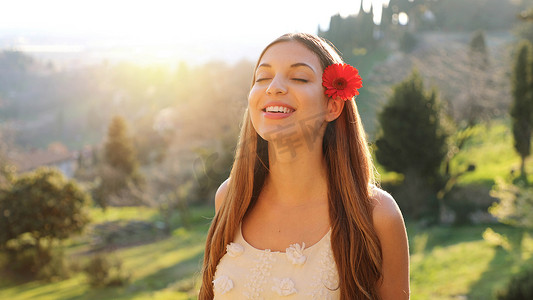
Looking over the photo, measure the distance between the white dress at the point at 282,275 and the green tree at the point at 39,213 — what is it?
13.2 m

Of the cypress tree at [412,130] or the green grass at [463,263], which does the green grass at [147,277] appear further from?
the cypress tree at [412,130]

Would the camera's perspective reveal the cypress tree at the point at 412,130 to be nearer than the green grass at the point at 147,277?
No

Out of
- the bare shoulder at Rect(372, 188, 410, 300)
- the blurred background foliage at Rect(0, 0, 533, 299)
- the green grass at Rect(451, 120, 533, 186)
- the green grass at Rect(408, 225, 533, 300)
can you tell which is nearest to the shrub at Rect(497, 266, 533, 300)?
the blurred background foliage at Rect(0, 0, 533, 299)

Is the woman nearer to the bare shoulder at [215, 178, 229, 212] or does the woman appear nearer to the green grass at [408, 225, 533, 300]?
the bare shoulder at [215, 178, 229, 212]

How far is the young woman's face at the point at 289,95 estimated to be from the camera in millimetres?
1979

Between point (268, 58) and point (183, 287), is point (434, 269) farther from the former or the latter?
point (268, 58)

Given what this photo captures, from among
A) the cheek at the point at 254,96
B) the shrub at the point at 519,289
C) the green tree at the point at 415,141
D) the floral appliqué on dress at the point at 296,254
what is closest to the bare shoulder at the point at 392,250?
the floral appliqué on dress at the point at 296,254

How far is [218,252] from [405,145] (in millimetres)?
15724

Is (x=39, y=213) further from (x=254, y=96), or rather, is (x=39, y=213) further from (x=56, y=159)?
(x=56, y=159)

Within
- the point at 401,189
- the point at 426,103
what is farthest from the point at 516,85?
the point at 401,189

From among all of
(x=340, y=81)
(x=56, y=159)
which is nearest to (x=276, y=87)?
(x=340, y=81)

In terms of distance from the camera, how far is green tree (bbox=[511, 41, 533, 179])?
16922 millimetres

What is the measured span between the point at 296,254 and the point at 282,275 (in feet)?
0.35

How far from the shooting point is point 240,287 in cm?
199
